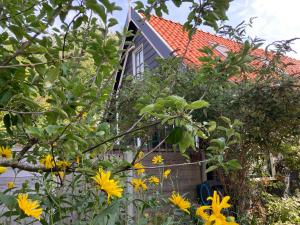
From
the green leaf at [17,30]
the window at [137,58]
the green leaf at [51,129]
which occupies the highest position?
the window at [137,58]

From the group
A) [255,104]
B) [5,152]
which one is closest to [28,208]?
[5,152]

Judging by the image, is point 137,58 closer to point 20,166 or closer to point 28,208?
point 20,166

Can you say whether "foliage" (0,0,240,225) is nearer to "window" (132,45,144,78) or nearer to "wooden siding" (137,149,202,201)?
"wooden siding" (137,149,202,201)

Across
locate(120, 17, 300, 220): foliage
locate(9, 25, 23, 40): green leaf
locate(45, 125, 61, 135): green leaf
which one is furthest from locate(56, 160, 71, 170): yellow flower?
locate(120, 17, 300, 220): foliage

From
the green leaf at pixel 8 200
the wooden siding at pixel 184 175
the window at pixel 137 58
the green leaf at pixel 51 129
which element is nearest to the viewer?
the green leaf at pixel 51 129

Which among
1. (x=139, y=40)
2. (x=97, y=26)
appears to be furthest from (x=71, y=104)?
(x=139, y=40)

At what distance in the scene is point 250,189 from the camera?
541 cm

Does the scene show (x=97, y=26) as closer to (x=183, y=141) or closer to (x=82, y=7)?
(x=82, y=7)

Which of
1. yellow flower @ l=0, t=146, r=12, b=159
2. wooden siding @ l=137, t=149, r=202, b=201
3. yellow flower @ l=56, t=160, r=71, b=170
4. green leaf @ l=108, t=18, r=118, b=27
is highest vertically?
green leaf @ l=108, t=18, r=118, b=27

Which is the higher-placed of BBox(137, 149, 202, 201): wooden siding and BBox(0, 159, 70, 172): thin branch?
BBox(0, 159, 70, 172): thin branch

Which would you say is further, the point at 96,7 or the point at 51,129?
the point at 96,7

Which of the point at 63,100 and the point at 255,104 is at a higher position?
the point at 255,104

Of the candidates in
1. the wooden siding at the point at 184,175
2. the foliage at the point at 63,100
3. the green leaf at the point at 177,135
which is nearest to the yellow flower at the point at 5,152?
the foliage at the point at 63,100

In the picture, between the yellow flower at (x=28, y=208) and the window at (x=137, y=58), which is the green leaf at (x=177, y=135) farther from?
the window at (x=137, y=58)
